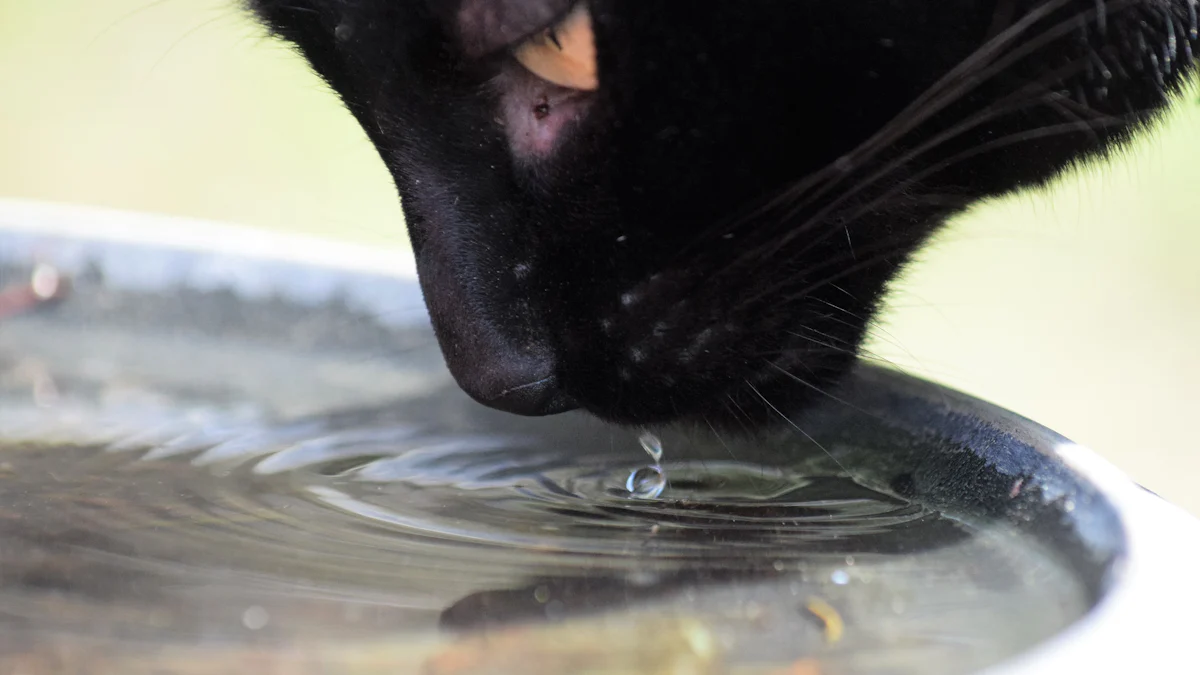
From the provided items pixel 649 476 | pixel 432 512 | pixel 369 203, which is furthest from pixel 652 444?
pixel 369 203

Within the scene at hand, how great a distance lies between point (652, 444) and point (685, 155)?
20cm

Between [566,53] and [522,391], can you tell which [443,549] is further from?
[566,53]

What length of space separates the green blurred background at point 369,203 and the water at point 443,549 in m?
0.78

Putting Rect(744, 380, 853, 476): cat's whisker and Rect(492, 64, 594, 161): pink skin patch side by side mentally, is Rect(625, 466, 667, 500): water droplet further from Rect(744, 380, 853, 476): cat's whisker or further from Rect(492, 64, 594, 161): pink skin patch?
Rect(492, 64, 594, 161): pink skin patch

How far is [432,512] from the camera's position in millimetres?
551

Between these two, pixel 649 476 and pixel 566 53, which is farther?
pixel 649 476

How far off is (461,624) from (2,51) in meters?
2.72

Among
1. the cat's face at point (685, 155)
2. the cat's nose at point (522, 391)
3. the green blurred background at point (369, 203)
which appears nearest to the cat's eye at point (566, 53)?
the cat's face at point (685, 155)

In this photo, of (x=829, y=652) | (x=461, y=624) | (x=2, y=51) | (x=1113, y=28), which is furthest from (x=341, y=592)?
(x=2, y=51)

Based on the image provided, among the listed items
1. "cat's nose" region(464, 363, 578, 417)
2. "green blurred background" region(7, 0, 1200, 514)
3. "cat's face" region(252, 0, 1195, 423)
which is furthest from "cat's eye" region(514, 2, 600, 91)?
"green blurred background" region(7, 0, 1200, 514)

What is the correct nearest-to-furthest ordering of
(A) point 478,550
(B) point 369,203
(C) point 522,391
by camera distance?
(A) point 478,550 → (C) point 522,391 → (B) point 369,203

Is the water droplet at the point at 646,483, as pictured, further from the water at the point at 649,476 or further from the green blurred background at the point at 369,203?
the green blurred background at the point at 369,203

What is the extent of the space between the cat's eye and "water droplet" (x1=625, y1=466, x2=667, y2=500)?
0.24 m

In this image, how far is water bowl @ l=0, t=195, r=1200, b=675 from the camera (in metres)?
0.36
